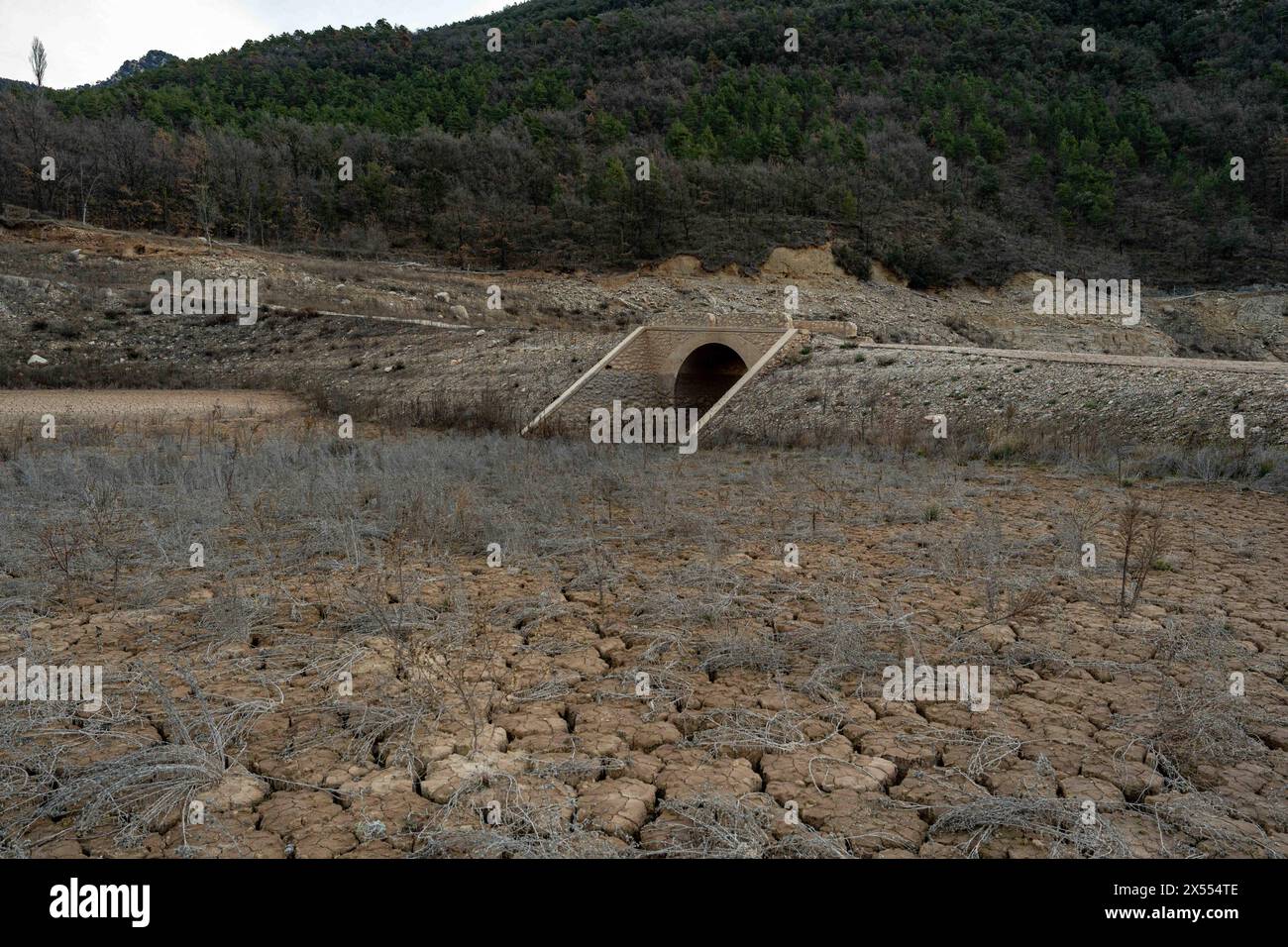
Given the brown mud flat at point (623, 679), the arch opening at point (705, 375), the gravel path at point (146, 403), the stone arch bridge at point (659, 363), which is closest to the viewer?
the brown mud flat at point (623, 679)

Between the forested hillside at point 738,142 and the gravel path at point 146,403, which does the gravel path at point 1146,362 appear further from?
the forested hillside at point 738,142

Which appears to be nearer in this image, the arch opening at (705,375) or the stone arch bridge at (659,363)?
the stone arch bridge at (659,363)

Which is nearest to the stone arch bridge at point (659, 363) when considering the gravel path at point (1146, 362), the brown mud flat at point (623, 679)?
the gravel path at point (1146, 362)

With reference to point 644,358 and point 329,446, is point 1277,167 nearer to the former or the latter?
point 644,358

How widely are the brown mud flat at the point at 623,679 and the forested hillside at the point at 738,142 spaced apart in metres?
31.8

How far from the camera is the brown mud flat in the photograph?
3002 millimetres

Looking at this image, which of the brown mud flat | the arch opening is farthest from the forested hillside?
the brown mud flat

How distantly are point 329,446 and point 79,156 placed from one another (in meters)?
39.6

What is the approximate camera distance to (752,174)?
44812 millimetres

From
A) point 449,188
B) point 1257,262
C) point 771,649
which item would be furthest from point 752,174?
point 771,649

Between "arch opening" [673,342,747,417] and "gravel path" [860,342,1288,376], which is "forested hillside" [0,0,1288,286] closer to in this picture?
"arch opening" [673,342,747,417]

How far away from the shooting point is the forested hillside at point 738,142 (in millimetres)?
40625

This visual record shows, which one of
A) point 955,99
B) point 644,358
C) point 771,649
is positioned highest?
point 955,99

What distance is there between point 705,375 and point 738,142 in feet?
106
